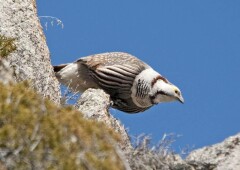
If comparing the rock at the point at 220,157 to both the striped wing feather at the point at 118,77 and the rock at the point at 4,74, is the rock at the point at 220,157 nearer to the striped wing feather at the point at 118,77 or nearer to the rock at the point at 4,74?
the rock at the point at 4,74

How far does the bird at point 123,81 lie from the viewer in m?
17.9

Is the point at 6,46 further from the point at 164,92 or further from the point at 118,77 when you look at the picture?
the point at 164,92

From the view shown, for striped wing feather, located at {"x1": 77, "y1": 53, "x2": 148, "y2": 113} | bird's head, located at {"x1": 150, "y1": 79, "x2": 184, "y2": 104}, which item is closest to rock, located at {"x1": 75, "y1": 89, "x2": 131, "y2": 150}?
striped wing feather, located at {"x1": 77, "y1": 53, "x2": 148, "y2": 113}

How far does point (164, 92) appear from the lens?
17.8m

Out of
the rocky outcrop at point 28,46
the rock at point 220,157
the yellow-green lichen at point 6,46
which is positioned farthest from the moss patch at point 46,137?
the rocky outcrop at point 28,46

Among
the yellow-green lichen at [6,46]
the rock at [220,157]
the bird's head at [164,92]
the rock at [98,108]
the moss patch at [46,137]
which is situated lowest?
the bird's head at [164,92]

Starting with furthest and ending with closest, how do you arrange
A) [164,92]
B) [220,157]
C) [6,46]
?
[164,92] → [6,46] → [220,157]

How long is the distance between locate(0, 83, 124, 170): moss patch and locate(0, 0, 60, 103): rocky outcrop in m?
3.76

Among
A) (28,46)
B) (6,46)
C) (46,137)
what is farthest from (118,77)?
(46,137)

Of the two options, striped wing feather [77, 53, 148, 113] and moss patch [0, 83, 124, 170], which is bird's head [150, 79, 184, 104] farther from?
moss patch [0, 83, 124, 170]

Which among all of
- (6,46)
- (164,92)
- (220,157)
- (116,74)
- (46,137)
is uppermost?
(46,137)

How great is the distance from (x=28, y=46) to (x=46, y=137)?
6096mm

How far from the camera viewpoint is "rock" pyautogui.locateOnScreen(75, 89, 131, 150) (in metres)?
15.1

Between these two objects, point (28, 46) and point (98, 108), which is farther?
point (28, 46)
